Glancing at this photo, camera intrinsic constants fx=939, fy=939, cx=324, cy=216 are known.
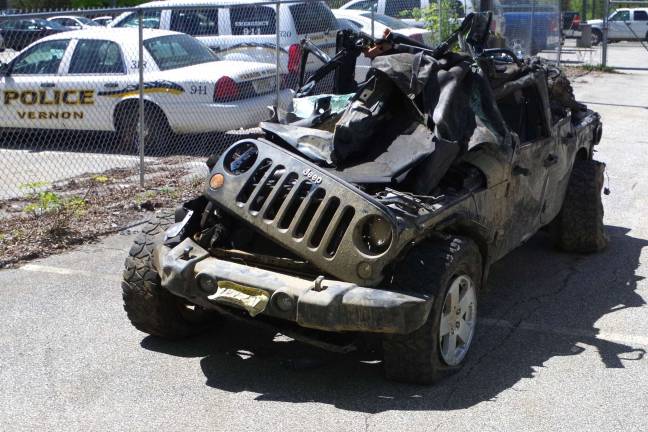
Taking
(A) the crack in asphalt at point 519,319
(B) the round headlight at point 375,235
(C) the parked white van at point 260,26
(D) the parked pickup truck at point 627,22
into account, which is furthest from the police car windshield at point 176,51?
(D) the parked pickup truck at point 627,22

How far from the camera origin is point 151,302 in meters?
5.54

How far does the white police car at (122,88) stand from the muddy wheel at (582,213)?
14.6 ft

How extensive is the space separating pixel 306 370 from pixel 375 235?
92cm

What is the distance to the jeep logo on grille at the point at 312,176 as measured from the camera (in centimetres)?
509

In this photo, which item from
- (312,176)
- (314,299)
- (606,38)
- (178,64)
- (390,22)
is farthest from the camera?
(606,38)

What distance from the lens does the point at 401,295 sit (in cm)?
473

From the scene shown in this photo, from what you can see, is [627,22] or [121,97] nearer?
[121,97]

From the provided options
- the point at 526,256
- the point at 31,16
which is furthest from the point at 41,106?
the point at 526,256

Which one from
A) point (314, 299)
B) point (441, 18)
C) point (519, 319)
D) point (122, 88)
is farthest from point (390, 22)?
point (314, 299)

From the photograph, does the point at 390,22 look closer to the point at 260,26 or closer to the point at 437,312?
the point at 260,26

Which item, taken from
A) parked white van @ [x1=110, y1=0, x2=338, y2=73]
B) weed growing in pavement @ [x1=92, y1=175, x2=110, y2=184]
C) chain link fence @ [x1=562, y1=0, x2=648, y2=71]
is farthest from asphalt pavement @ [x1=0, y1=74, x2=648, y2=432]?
chain link fence @ [x1=562, y1=0, x2=648, y2=71]

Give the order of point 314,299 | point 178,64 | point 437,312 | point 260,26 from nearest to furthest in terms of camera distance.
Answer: point 314,299, point 437,312, point 178,64, point 260,26

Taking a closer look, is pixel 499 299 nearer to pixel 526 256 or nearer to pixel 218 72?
pixel 526 256

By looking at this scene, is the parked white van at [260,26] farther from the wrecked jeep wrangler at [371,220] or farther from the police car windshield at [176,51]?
the wrecked jeep wrangler at [371,220]
